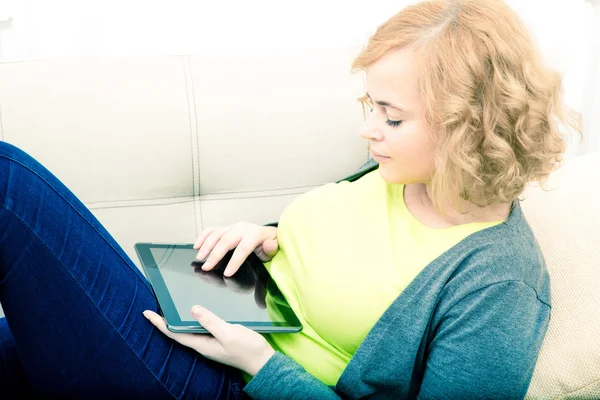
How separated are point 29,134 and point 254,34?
58cm

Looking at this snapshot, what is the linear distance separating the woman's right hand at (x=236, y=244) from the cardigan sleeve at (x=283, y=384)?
182 mm

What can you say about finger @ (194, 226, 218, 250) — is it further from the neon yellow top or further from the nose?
the nose

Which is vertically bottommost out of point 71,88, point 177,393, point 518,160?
point 177,393

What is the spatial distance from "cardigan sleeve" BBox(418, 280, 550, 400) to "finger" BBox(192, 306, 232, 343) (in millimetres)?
290

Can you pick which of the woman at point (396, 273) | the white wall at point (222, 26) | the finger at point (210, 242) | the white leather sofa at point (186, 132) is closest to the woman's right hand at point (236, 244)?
the finger at point (210, 242)

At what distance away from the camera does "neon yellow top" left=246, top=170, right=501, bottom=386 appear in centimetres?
94

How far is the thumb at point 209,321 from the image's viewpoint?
35.4 inches

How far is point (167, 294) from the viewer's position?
0.97 metres

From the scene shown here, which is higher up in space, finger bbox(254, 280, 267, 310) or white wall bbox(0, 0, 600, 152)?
white wall bbox(0, 0, 600, 152)

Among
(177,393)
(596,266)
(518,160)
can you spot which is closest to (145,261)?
(177,393)

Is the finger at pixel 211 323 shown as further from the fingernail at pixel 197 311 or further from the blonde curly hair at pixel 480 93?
the blonde curly hair at pixel 480 93

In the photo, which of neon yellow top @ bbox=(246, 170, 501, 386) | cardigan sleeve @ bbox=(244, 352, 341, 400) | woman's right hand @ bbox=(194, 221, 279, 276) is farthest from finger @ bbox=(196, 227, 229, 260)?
cardigan sleeve @ bbox=(244, 352, 341, 400)

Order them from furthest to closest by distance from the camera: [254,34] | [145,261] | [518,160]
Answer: [254,34] → [145,261] → [518,160]

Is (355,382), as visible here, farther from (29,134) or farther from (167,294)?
(29,134)
